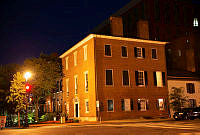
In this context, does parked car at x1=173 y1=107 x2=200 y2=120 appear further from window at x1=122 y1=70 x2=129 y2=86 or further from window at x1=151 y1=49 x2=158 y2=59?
window at x1=151 y1=49 x2=158 y2=59

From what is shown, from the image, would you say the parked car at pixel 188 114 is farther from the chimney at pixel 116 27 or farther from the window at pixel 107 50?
the chimney at pixel 116 27

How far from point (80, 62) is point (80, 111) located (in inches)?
265

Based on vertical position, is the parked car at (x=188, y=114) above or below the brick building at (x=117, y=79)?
below

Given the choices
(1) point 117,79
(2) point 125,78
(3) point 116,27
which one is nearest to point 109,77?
(1) point 117,79

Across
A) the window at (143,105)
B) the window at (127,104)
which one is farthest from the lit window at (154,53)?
the window at (127,104)

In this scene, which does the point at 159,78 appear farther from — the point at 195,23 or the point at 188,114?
the point at 195,23

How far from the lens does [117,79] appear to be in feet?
117

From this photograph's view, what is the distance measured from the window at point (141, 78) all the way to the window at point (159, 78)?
5.62ft

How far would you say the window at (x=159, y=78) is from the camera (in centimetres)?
3909

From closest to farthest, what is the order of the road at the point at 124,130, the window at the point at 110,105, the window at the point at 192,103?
the road at the point at 124,130 → the window at the point at 110,105 → the window at the point at 192,103

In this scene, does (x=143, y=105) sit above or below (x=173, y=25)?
below

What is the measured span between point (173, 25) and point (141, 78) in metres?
27.7

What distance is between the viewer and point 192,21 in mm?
64438

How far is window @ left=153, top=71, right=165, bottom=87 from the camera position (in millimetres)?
39094
